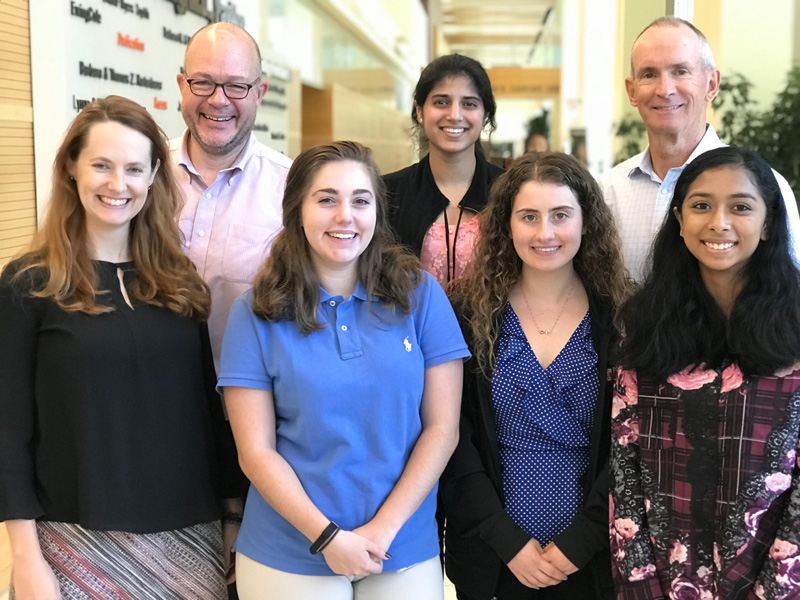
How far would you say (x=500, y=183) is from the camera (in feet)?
7.74

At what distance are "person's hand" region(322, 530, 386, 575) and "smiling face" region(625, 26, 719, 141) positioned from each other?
74.1 inches

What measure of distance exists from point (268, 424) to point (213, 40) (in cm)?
143

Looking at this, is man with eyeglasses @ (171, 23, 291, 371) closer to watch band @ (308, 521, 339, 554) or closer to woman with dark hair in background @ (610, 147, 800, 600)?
watch band @ (308, 521, 339, 554)

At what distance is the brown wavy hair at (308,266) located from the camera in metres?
2.02

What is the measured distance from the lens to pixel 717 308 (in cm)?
194

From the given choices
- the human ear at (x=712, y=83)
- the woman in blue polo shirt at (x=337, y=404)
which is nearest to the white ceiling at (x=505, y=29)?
the human ear at (x=712, y=83)

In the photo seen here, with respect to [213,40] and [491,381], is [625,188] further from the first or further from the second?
[213,40]

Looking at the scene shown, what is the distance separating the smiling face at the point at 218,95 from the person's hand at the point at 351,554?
146 centimetres

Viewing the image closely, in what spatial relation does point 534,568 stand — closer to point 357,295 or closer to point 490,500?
point 490,500

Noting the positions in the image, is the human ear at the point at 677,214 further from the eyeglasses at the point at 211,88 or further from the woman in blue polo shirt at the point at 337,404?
the eyeglasses at the point at 211,88

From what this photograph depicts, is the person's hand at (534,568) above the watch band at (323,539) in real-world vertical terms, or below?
below

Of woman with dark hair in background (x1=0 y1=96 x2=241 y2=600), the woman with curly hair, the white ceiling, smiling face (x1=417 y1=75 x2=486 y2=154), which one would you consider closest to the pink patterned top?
smiling face (x1=417 y1=75 x2=486 y2=154)

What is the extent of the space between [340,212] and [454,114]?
3.25 feet

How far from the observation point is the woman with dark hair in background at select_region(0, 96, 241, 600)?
1949mm
